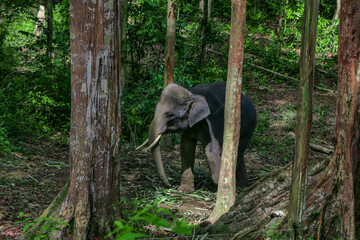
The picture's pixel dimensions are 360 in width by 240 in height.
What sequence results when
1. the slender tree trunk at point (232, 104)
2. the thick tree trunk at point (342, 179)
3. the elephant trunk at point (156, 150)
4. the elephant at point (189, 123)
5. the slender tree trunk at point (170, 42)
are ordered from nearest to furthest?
the thick tree trunk at point (342, 179), the slender tree trunk at point (232, 104), the elephant trunk at point (156, 150), the elephant at point (189, 123), the slender tree trunk at point (170, 42)

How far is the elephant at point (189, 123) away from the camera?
6.93 metres

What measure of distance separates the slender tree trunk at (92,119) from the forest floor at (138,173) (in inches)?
18.0

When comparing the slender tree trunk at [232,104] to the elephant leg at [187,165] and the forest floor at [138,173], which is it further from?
the elephant leg at [187,165]

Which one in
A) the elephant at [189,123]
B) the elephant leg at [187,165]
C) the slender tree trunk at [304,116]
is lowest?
the elephant leg at [187,165]

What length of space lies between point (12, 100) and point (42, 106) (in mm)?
712

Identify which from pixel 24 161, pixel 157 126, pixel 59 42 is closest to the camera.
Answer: pixel 157 126

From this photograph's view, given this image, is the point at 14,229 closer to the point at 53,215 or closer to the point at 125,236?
the point at 53,215

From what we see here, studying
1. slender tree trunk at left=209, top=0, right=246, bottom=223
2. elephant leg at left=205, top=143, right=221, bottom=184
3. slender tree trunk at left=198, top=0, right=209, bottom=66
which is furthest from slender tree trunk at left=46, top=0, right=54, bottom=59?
slender tree trunk at left=209, top=0, right=246, bottom=223

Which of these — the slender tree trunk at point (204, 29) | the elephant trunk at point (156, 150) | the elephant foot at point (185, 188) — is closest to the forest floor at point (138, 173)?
the elephant foot at point (185, 188)

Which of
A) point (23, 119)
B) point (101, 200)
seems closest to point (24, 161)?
point (23, 119)

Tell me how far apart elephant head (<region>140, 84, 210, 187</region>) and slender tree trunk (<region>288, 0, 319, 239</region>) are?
4.45m

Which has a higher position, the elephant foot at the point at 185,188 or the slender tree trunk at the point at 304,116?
the slender tree trunk at the point at 304,116

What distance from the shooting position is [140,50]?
456 inches

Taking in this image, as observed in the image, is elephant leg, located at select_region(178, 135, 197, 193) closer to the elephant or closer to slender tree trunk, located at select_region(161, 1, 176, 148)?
the elephant
